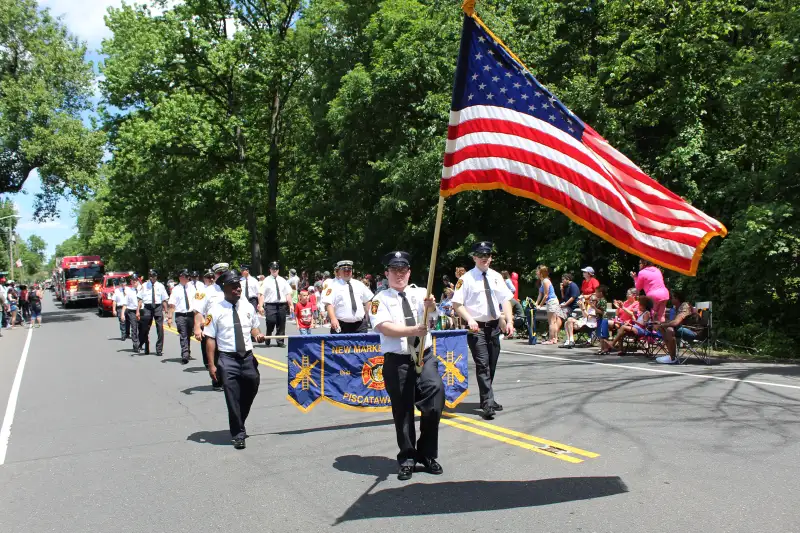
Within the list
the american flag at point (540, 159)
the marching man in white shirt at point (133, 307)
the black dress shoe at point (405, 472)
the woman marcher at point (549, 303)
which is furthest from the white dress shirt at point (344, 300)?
the marching man in white shirt at point (133, 307)

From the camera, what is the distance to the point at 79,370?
47.3ft

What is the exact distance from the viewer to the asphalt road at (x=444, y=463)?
15.9 feet

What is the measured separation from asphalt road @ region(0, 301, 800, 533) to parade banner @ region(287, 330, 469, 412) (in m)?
0.30

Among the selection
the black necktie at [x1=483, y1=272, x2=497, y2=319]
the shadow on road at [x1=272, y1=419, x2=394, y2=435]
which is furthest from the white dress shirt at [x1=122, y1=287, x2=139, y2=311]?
the black necktie at [x1=483, y1=272, x2=497, y2=319]

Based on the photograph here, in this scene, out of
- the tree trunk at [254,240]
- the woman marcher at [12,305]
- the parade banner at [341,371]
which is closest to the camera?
the parade banner at [341,371]

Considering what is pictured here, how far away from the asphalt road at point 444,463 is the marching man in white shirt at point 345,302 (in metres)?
1.46

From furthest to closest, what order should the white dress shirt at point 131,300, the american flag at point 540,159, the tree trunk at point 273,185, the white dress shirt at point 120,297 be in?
the tree trunk at point 273,185 → the white dress shirt at point 120,297 → the white dress shirt at point 131,300 → the american flag at point 540,159

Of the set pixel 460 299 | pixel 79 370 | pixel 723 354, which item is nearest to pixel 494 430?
pixel 460 299

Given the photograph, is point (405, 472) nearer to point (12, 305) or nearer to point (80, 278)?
point (12, 305)

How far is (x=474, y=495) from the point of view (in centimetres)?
526

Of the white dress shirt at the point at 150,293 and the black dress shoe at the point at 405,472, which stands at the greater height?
the white dress shirt at the point at 150,293

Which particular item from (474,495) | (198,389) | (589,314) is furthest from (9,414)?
(589,314)

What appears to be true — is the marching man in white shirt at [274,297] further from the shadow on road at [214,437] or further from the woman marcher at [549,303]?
the shadow on road at [214,437]

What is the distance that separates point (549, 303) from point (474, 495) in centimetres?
1226
